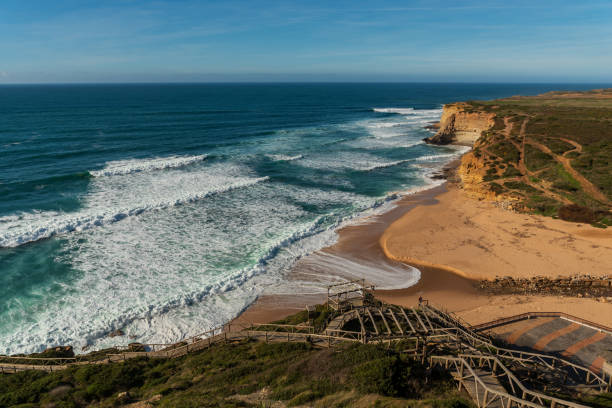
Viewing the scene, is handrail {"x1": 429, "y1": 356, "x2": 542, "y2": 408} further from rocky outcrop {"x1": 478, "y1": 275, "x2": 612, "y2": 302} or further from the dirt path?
the dirt path

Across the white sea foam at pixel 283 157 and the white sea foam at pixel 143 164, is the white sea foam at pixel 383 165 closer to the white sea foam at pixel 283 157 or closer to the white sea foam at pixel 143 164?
the white sea foam at pixel 283 157

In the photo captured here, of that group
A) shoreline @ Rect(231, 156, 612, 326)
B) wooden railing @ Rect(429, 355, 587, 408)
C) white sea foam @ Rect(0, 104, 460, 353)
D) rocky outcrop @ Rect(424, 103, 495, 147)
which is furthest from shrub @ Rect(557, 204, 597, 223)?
rocky outcrop @ Rect(424, 103, 495, 147)

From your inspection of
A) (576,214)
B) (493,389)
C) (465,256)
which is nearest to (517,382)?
(493,389)

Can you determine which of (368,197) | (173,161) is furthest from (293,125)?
(368,197)

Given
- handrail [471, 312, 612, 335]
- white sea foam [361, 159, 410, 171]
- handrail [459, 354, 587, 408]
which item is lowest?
handrail [471, 312, 612, 335]

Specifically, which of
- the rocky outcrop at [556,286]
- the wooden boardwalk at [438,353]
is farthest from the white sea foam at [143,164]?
the rocky outcrop at [556,286]
